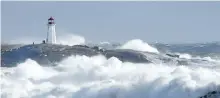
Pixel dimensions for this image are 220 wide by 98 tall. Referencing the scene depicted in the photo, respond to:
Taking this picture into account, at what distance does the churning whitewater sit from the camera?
130 ft

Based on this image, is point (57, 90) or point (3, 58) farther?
point (3, 58)

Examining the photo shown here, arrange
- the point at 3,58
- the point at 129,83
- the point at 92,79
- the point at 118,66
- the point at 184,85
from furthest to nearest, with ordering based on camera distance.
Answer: the point at 3,58 → the point at 118,66 → the point at 92,79 → the point at 129,83 → the point at 184,85

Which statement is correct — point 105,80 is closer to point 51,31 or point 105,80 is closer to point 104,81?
point 104,81

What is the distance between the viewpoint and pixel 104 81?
4375 centimetres

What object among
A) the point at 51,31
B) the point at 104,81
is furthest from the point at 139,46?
the point at 104,81

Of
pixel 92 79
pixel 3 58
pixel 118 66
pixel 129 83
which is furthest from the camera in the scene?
pixel 3 58

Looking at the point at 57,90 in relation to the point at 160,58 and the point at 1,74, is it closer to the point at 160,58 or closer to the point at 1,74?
the point at 1,74

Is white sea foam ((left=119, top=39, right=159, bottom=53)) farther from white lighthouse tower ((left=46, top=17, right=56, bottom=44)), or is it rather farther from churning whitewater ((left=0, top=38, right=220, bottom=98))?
churning whitewater ((left=0, top=38, right=220, bottom=98))

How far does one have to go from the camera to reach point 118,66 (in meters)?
50.8

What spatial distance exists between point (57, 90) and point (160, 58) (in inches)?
642

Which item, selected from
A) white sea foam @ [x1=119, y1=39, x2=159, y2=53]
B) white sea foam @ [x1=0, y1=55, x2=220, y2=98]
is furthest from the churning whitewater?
white sea foam @ [x1=119, y1=39, x2=159, y2=53]

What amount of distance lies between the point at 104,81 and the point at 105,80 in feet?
1.46

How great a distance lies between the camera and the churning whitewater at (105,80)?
1563 inches

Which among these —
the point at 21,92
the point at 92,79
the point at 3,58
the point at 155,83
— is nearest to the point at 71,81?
the point at 92,79
